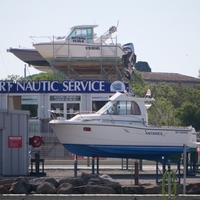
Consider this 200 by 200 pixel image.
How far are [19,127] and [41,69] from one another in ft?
99.4

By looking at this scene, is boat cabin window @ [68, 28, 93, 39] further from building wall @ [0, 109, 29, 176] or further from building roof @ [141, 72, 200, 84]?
building roof @ [141, 72, 200, 84]

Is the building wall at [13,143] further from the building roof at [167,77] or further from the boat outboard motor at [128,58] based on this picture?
the building roof at [167,77]

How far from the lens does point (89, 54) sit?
40969 millimetres

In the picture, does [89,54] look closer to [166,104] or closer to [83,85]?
[83,85]

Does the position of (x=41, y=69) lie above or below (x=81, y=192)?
above

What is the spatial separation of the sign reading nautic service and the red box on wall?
14455mm

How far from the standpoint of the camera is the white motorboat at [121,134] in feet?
77.8

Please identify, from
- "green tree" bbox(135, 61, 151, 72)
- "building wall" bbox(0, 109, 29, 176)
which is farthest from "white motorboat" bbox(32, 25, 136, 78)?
"green tree" bbox(135, 61, 151, 72)

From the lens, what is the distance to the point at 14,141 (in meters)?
21.3

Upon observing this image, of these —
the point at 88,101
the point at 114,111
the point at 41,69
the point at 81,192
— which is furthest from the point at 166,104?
the point at 81,192

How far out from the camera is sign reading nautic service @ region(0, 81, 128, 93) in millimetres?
35537

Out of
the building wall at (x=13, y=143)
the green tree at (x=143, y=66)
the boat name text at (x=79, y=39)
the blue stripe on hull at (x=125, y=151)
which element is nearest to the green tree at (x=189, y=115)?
the boat name text at (x=79, y=39)

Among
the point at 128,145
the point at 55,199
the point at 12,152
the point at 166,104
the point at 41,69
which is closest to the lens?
the point at 55,199

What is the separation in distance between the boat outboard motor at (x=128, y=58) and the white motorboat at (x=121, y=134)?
55.0 feet
